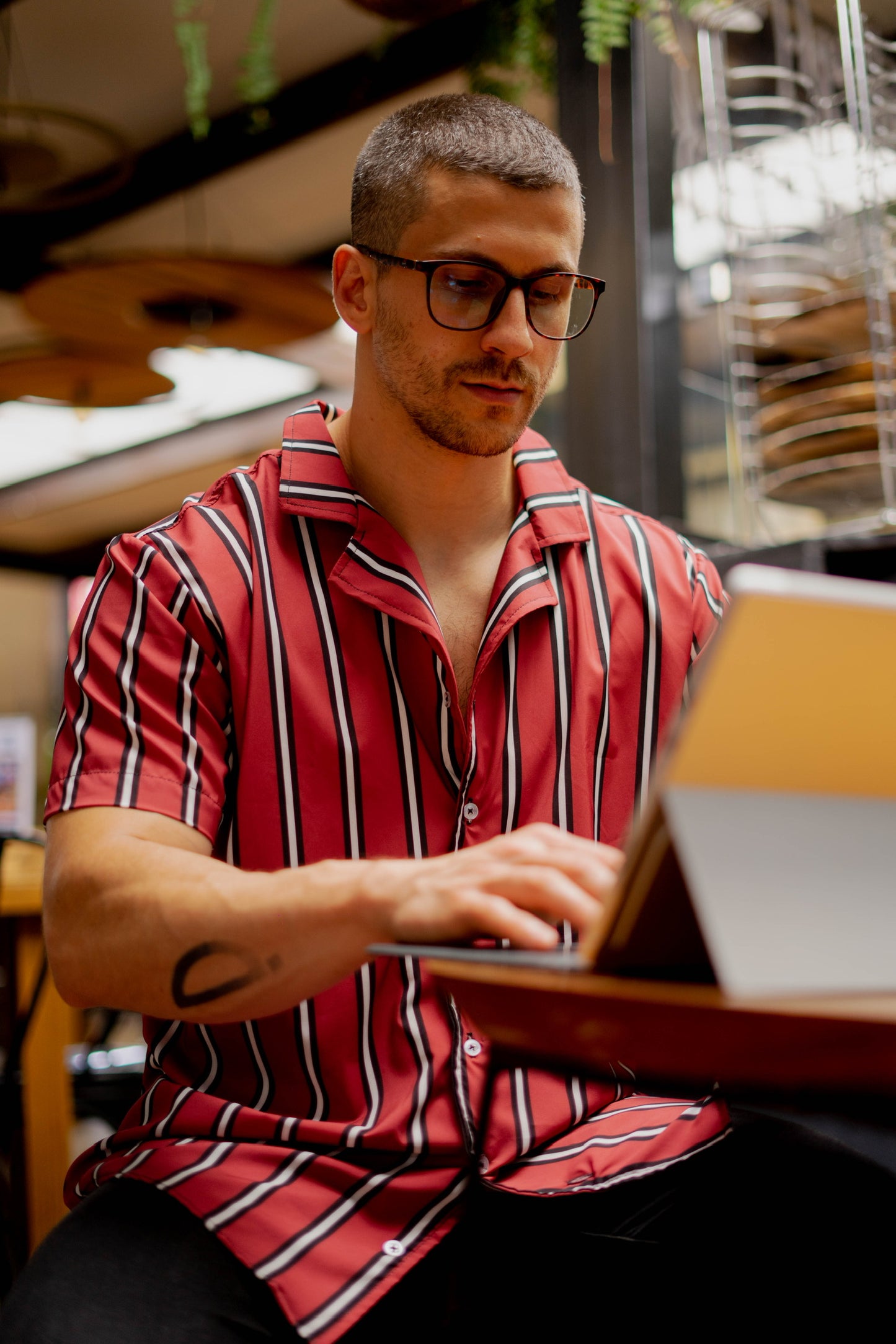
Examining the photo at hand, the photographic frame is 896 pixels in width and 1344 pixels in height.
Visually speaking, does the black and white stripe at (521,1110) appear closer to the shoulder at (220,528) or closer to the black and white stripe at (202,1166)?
the black and white stripe at (202,1166)

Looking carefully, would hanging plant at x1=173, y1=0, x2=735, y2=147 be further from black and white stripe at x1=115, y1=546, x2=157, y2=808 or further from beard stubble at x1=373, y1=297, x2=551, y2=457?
black and white stripe at x1=115, y1=546, x2=157, y2=808

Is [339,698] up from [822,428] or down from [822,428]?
down

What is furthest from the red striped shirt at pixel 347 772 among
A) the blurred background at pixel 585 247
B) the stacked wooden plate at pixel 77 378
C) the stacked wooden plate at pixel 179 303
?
the stacked wooden plate at pixel 77 378

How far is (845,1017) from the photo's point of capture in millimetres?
512

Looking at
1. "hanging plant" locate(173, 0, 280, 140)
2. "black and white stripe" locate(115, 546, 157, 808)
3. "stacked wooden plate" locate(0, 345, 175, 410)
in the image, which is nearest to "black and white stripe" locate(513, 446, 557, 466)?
"black and white stripe" locate(115, 546, 157, 808)

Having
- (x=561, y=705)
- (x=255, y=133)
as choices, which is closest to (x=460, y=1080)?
(x=561, y=705)

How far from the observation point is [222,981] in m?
0.83

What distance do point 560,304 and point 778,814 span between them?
0.75m

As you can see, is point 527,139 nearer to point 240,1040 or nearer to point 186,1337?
point 240,1040

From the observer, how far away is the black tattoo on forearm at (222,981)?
808 millimetres

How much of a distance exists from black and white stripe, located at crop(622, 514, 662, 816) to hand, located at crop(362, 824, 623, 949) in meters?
0.56

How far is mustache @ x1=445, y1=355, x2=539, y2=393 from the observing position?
3.89 feet

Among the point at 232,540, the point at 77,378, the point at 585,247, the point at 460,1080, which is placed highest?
the point at 77,378

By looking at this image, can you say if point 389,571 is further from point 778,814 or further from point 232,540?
point 778,814
